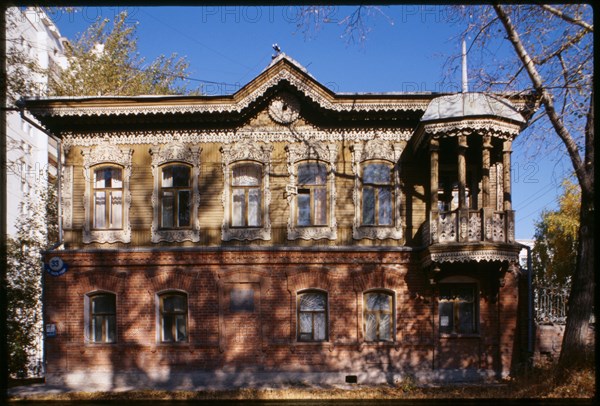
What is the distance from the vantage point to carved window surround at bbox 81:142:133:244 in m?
17.4

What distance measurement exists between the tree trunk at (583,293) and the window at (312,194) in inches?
286

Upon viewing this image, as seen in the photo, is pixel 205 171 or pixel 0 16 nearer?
pixel 0 16

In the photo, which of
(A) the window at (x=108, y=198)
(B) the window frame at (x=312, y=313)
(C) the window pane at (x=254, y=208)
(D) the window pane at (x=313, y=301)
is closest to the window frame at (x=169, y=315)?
(A) the window at (x=108, y=198)

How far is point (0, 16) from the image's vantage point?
3.99m

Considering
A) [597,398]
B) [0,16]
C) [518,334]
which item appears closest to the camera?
[597,398]

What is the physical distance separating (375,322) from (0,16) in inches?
578

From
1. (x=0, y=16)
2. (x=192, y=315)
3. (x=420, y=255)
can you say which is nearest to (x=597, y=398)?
(x=0, y=16)

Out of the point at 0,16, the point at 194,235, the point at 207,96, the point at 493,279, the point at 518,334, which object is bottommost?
the point at 518,334

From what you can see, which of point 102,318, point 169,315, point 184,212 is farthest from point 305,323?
point 102,318

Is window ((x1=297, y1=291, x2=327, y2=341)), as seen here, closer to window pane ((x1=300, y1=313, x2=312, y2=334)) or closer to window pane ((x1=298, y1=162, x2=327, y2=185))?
window pane ((x1=300, y1=313, x2=312, y2=334))

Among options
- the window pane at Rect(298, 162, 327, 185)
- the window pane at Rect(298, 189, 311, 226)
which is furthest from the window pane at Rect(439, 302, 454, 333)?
the window pane at Rect(298, 162, 327, 185)

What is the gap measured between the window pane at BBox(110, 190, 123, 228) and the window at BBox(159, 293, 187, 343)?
2751 mm

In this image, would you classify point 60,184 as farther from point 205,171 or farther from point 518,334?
point 518,334

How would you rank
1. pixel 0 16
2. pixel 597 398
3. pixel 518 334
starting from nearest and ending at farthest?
1. pixel 597 398
2. pixel 0 16
3. pixel 518 334
